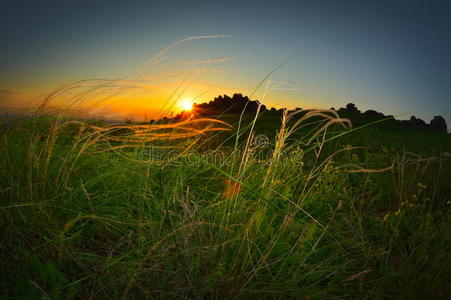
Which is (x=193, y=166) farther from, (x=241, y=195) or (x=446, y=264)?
(x=446, y=264)

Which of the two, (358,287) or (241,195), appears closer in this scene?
(358,287)

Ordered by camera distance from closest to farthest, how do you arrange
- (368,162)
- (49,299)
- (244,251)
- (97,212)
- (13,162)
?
(49,299) → (244,251) → (97,212) → (13,162) → (368,162)

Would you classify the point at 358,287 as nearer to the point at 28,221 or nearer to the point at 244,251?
the point at 244,251

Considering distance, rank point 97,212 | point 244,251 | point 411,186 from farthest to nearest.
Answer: point 411,186
point 97,212
point 244,251

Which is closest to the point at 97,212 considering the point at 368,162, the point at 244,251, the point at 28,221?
the point at 28,221

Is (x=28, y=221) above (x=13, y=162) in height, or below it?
below

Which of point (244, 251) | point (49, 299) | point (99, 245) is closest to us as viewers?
point (49, 299)

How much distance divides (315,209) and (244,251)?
4.95ft

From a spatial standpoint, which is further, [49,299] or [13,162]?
[13,162]

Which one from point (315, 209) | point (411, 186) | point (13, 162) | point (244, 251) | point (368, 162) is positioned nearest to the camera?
point (244, 251)

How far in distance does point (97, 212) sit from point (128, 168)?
0.65 meters

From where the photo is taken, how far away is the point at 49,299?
5.43 feet

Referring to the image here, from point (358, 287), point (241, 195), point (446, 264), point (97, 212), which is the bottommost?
point (358, 287)

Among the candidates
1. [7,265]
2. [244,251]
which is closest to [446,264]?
[244,251]
